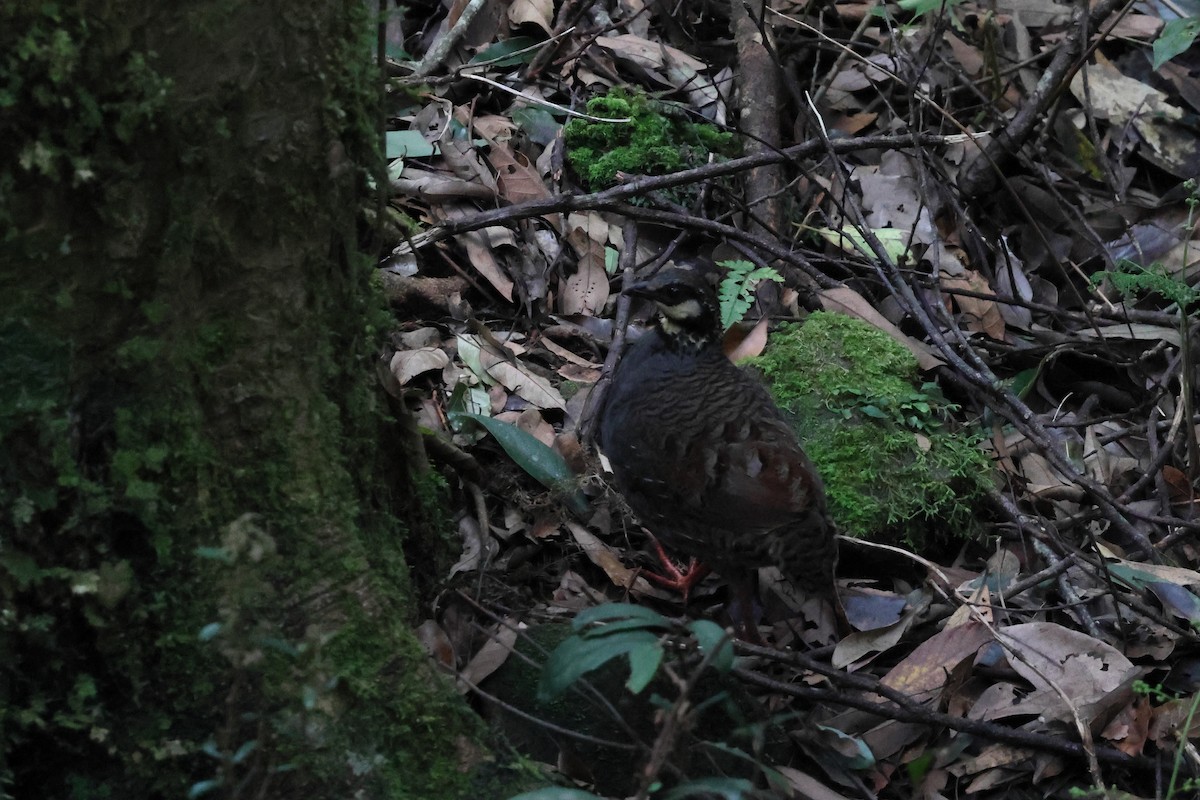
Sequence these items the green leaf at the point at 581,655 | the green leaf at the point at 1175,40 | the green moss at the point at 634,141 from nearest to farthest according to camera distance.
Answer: the green leaf at the point at 581,655
the green leaf at the point at 1175,40
the green moss at the point at 634,141

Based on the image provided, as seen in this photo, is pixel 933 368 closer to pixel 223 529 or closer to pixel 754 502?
pixel 754 502

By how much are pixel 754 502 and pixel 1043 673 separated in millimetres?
1130

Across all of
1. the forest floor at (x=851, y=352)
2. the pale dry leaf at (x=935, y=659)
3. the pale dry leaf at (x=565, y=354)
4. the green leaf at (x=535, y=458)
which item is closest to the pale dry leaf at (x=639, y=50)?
the forest floor at (x=851, y=352)

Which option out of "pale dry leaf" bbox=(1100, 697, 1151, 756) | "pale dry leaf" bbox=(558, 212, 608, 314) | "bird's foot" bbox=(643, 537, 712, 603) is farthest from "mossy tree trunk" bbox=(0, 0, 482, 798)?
"pale dry leaf" bbox=(558, 212, 608, 314)

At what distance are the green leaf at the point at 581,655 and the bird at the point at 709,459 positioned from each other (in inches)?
55.8

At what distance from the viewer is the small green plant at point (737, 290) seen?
4758mm

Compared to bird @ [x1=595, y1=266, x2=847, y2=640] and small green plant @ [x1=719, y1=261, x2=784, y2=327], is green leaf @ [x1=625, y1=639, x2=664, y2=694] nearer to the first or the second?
bird @ [x1=595, y1=266, x2=847, y2=640]

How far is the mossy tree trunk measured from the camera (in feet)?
6.88

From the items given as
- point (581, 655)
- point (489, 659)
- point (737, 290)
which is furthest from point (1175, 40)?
point (581, 655)

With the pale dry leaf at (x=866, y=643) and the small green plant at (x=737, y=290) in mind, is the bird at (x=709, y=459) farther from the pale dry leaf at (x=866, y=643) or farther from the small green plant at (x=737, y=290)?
the small green plant at (x=737, y=290)

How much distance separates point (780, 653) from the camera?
3389 mm

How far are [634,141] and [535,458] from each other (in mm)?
2167

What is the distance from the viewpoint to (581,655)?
2.36 metres

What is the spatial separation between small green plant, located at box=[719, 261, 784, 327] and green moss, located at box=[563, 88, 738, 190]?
1.00 meters
